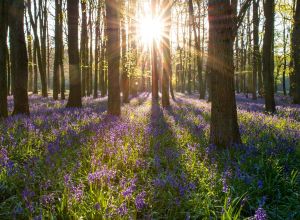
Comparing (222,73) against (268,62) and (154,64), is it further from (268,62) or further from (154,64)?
(154,64)

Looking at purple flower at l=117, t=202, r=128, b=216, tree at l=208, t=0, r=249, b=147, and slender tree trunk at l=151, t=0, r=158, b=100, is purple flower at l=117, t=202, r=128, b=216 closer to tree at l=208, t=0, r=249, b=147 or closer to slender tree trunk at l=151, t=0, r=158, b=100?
tree at l=208, t=0, r=249, b=147

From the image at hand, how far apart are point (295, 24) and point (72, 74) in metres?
15.3

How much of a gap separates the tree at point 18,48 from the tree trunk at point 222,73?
7805mm

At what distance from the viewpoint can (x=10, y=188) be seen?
183 inches

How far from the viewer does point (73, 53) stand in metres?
16.9

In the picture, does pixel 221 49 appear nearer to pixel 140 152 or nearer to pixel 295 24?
pixel 140 152

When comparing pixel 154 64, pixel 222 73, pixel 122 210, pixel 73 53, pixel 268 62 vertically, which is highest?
pixel 154 64

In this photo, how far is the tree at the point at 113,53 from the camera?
13.1 metres

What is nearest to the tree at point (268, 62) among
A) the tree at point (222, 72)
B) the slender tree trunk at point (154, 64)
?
the slender tree trunk at point (154, 64)

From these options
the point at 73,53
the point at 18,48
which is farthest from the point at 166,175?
the point at 73,53

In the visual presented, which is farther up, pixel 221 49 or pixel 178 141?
pixel 221 49

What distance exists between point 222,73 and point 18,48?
826 centimetres

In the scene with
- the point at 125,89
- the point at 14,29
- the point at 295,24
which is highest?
the point at 295,24

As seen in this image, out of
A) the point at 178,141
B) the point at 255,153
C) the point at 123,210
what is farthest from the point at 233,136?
the point at 123,210
